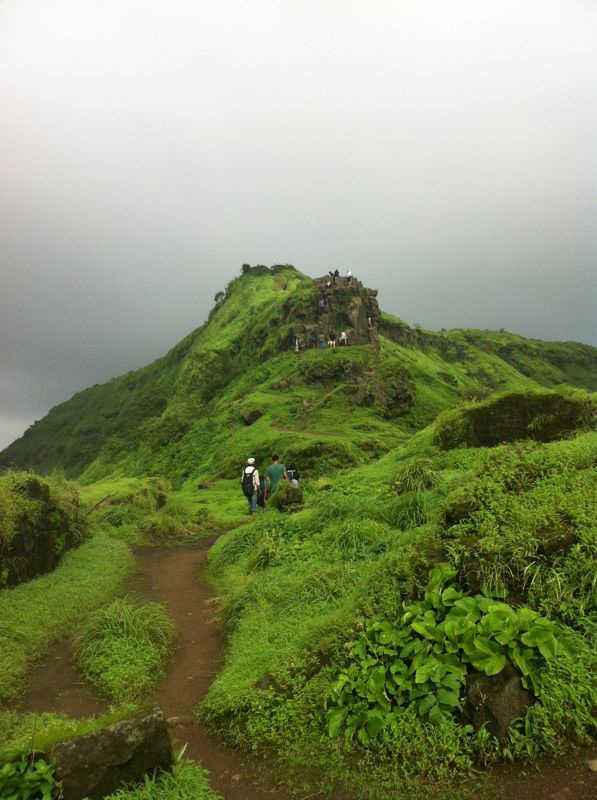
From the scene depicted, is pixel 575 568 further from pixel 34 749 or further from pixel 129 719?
pixel 34 749

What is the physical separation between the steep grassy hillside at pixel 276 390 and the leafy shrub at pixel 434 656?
24396 millimetres

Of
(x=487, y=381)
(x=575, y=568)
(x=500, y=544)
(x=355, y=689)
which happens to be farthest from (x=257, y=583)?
(x=487, y=381)

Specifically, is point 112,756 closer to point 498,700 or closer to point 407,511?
point 498,700

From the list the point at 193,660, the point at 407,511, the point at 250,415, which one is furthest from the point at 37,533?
the point at 250,415

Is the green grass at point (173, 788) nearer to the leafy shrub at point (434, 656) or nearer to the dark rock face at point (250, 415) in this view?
the leafy shrub at point (434, 656)

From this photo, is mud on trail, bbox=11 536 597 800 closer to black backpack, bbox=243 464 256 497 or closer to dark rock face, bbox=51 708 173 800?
dark rock face, bbox=51 708 173 800

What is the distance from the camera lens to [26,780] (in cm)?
428

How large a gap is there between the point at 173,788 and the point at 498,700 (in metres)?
3.42

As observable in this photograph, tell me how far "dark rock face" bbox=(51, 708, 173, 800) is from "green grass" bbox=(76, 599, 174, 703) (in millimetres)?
2361

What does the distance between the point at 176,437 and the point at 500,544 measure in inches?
2149

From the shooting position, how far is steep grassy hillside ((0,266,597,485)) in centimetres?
4372

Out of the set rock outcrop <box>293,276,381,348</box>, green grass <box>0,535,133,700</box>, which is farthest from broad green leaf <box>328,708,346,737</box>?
rock outcrop <box>293,276,381,348</box>

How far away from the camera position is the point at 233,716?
611 centimetres

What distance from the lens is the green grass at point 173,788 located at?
182 inches
